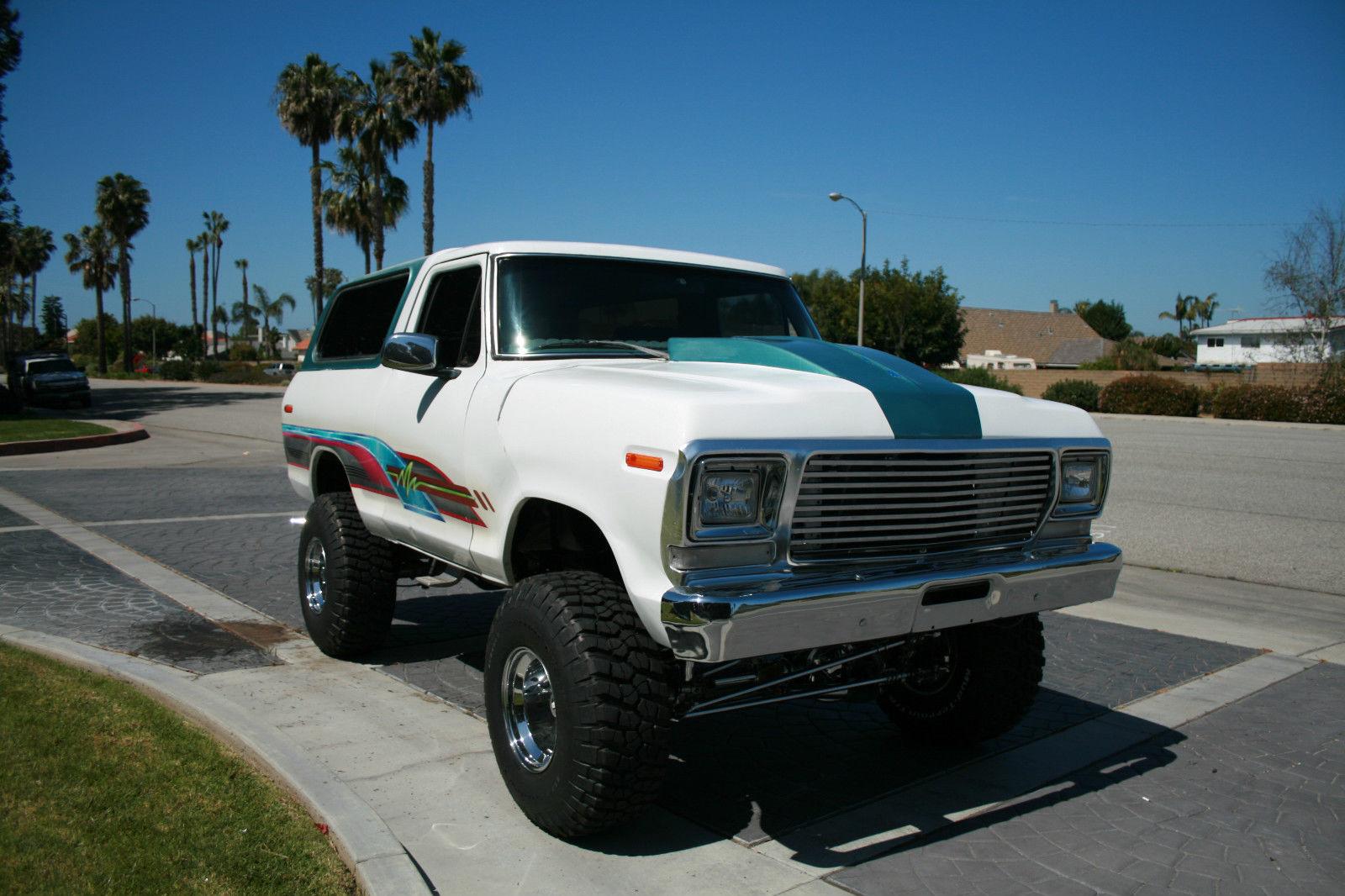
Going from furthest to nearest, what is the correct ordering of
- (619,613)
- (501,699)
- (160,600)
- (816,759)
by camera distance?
1. (160,600)
2. (816,759)
3. (501,699)
4. (619,613)

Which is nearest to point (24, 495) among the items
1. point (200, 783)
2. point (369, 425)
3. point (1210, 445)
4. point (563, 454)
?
point (369, 425)

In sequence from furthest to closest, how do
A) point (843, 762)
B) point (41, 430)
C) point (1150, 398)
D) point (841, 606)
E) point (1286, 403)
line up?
point (1150, 398) → point (1286, 403) → point (41, 430) → point (843, 762) → point (841, 606)

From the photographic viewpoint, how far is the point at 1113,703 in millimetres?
5379

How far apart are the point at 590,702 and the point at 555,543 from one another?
98 centimetres

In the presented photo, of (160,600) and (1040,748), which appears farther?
(160,600)

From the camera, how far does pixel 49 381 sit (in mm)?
30547

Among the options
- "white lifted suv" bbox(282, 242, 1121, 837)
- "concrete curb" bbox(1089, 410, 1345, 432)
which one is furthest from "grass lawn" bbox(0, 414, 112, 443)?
"concrete curb" bbox(1089, 410, 1345, 432)

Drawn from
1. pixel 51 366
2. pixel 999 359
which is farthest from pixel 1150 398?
pixel 999 359

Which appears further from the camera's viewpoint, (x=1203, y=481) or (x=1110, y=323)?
(x=1110, y=323)

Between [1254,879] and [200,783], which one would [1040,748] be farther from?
[200,783]

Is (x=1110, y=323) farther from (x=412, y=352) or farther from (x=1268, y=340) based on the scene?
(x=412, y=352)

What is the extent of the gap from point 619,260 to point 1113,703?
3331 mm

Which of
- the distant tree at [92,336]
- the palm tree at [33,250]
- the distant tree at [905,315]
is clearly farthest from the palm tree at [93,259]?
the distant tree at [905,315]

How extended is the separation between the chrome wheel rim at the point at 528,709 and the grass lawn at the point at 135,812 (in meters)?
0.71
